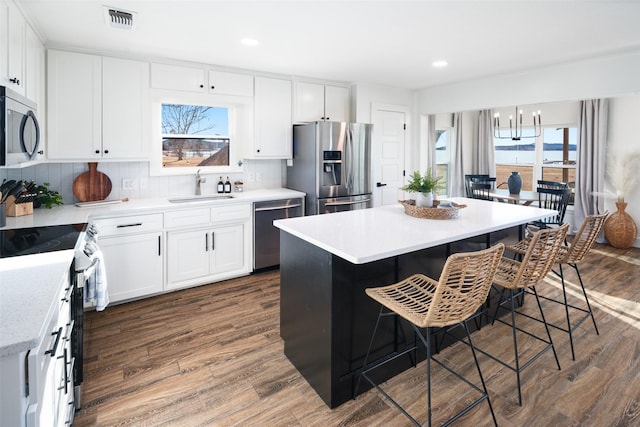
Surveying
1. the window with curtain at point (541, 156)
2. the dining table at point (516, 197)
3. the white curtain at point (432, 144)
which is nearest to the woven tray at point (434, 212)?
the dining table at point (516, 197)

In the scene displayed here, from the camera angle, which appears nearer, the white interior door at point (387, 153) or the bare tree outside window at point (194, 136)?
the bare tree outside window at point (194, 136)

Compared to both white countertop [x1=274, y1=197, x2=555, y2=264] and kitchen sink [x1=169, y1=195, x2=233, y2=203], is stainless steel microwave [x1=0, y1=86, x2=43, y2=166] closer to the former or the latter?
white countertop [x1=274, y1=197, x2=555, y2=264]

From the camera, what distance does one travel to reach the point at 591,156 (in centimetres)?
571

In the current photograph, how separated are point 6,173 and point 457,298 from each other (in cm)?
357

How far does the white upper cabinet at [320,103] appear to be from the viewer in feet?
15.2

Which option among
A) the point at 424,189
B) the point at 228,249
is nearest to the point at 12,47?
the point at 228,249

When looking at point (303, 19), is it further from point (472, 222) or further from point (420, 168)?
point (420, 168)

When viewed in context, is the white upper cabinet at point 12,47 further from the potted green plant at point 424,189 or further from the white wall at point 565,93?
the white wall at point 565,93

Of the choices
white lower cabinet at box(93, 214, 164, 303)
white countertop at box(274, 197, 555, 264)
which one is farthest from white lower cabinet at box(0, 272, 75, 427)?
white lower cabinet at box(93, 214, 164, 303)

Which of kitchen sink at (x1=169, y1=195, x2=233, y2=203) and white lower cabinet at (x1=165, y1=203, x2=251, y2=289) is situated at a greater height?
kitchen sink at (x1=169, y1=195, x2=233, y2=203)

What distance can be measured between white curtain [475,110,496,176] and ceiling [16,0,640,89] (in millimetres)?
3167

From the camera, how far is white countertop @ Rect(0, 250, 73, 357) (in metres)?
1.00

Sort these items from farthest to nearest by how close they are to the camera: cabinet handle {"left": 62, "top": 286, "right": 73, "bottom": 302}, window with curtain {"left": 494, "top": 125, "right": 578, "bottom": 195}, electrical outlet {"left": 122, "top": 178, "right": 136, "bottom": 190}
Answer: window with curtain {"left": 494, "top": 125, "right": 578, "bottom": 195} < electrical outlet {"left": 122, "top": 178, "right": 136, "bottom": 190} < cabinet handle {"left": 62, "top": 286, "right": 73, "bottom": 302}

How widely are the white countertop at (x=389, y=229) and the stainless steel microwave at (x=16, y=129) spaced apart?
1.45 meters
